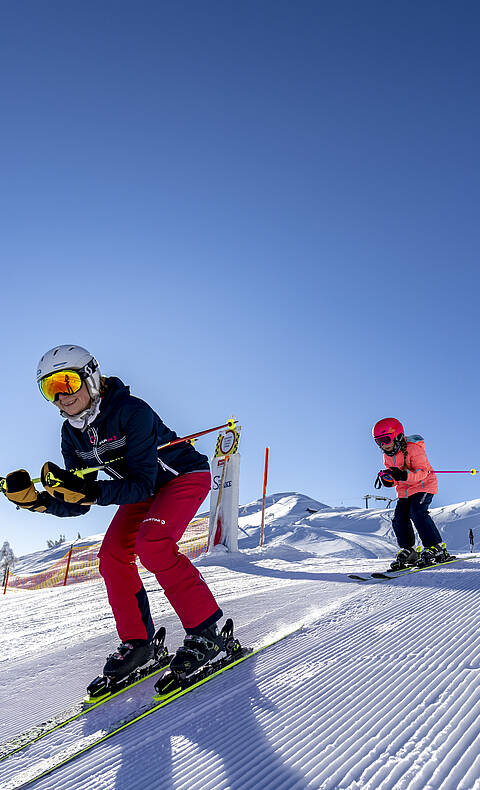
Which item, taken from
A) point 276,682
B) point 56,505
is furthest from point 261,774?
point 56,505

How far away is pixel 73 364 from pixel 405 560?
440 cm

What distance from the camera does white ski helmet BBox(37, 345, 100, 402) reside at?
2998 millimetres

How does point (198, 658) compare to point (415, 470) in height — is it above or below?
below

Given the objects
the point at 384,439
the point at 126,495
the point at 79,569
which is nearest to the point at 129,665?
the point at 126,495

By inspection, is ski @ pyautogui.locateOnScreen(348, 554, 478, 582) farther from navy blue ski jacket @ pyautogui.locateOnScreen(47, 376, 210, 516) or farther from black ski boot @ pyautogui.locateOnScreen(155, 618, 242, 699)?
navy blue ski jacket @ pyautogui.locateOnScreen(47, 376, 210, 516)

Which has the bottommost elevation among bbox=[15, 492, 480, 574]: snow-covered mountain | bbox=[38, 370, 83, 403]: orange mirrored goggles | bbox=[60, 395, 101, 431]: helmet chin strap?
bbox=[15, 492, 480, 574]: snow-covered mountain

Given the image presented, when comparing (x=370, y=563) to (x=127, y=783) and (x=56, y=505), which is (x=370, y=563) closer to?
(x=56, y=505)

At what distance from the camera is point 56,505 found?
9.95 ft

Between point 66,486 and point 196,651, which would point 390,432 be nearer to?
point 196,651

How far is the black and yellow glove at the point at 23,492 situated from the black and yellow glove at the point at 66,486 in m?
0.19

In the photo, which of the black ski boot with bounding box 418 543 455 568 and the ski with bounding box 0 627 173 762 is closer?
the ski with bounding box 0 627 173 762

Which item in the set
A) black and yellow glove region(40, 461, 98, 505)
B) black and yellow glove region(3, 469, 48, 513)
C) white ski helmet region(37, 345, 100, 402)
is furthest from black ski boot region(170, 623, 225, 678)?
white ski helmet region(37, 345, 100, 402)

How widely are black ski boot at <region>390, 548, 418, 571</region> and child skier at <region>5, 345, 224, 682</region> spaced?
3.39m

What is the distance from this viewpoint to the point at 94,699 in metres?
2.67
